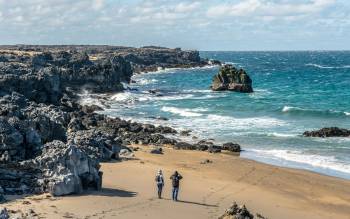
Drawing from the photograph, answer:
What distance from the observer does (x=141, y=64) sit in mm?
165500

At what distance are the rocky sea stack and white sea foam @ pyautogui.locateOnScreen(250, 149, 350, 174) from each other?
48.9 meters

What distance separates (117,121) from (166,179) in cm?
2192

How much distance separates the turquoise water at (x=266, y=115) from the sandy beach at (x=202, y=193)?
3.60 meters

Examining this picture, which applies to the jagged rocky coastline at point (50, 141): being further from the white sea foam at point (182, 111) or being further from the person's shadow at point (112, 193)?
the white sea foam at point (182, 111)

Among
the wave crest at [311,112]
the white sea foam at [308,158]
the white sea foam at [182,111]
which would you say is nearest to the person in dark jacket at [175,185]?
the white sea foam at [308,158]

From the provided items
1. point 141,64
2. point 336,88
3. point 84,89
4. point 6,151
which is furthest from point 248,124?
point 141,64

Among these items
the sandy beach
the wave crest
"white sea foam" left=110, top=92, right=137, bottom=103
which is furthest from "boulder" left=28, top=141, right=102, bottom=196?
"white sea foam" left=110, top=92, right=137, bottom=103

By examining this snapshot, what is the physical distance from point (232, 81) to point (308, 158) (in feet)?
177

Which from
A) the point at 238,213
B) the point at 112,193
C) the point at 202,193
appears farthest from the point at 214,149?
the point at 238,213

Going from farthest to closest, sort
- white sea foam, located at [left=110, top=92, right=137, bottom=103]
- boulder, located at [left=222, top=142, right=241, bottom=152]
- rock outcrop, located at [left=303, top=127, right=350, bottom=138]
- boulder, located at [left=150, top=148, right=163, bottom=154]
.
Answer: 1. white sea foam, located at [left=110, top=92, right=137, bottom=103]
2. rock outcrop, located at [left=303, top=127, right=350, bottom=138]
3. boulder, located at [left=222, top=142, right=241, bottom=152]
4. boulder, located at [left=150, top=148, right=163, bottom=154]

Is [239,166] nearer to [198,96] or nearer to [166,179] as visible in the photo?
[166,179]

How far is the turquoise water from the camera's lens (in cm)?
3816

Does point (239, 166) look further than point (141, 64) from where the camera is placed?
No

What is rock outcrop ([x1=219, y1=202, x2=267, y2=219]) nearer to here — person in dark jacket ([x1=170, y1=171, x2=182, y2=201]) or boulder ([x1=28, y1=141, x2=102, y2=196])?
person in dark jacket ([x1=170, y1=171, x2=182, y2=201])
